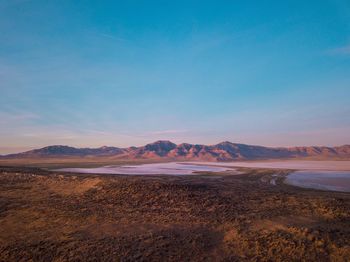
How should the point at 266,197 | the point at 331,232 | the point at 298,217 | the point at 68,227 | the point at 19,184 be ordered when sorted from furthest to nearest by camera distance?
the point at 19,184, the point at 266,197, the point at 298,217, the point at 68,227, the point at 331,232

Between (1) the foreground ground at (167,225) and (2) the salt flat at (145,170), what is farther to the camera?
(2) the salt flat at (145,170)

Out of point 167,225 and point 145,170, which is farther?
point 145,170

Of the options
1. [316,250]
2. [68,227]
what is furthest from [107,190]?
[316,250]

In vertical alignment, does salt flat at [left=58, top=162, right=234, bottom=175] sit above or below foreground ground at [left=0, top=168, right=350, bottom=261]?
above

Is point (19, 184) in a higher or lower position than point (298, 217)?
higher

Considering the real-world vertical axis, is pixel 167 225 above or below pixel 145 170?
below

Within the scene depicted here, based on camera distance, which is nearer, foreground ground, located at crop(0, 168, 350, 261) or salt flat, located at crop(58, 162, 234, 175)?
foreground ground, located at crop(0, 168, 350, 261)

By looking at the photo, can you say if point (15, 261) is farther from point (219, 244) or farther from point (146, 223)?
point (219, 244)

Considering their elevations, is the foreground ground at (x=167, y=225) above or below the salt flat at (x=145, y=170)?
below
